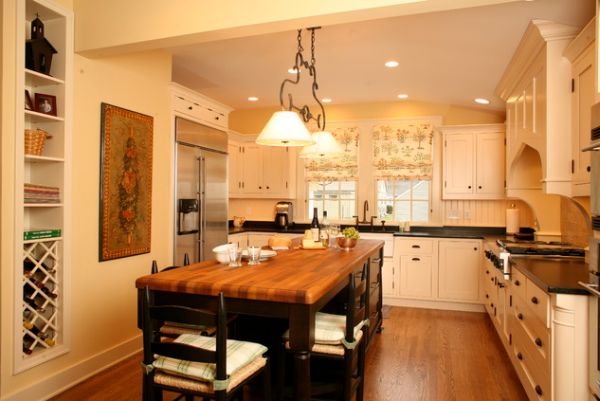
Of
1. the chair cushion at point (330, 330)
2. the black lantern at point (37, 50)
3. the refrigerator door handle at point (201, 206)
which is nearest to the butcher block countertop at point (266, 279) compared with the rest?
the chair cushion at point (330, 330)

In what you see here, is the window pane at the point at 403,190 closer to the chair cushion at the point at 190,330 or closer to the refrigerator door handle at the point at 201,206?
the refrigerator door handle at the point at 201,206

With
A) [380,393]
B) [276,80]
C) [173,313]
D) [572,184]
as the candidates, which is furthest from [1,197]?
[572,184]

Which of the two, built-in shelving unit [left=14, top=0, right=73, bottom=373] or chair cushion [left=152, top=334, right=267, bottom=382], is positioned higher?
built-in shelving unit [left=14, top=0, right=73, bottom=373]

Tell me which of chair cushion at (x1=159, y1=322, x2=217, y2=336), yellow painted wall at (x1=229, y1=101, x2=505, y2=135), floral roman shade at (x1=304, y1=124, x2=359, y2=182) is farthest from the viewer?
floral roman shade at (x1=304, y1=124, x2=359, y2=182)

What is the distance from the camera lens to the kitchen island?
1932mm

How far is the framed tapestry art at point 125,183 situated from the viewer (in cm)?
330

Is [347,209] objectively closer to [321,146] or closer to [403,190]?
[403,190]

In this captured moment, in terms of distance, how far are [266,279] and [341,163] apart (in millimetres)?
4198

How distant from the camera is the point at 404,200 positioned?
5.96 meters

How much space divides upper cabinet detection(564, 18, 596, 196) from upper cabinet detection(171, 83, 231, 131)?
323 cm

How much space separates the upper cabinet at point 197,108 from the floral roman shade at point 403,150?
7.23 ft

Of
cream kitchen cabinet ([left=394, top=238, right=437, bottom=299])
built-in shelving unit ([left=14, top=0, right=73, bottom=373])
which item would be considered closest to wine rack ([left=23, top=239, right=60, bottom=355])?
built-in shelving unit ([left=14, top=0, right=73, bottom=373])

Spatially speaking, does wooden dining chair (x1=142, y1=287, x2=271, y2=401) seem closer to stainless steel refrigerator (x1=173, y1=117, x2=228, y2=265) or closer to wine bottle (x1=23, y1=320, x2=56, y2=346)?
wine bottle (x1=23, y1=320, x2=56, y2=346)

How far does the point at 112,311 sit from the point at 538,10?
374 cm
